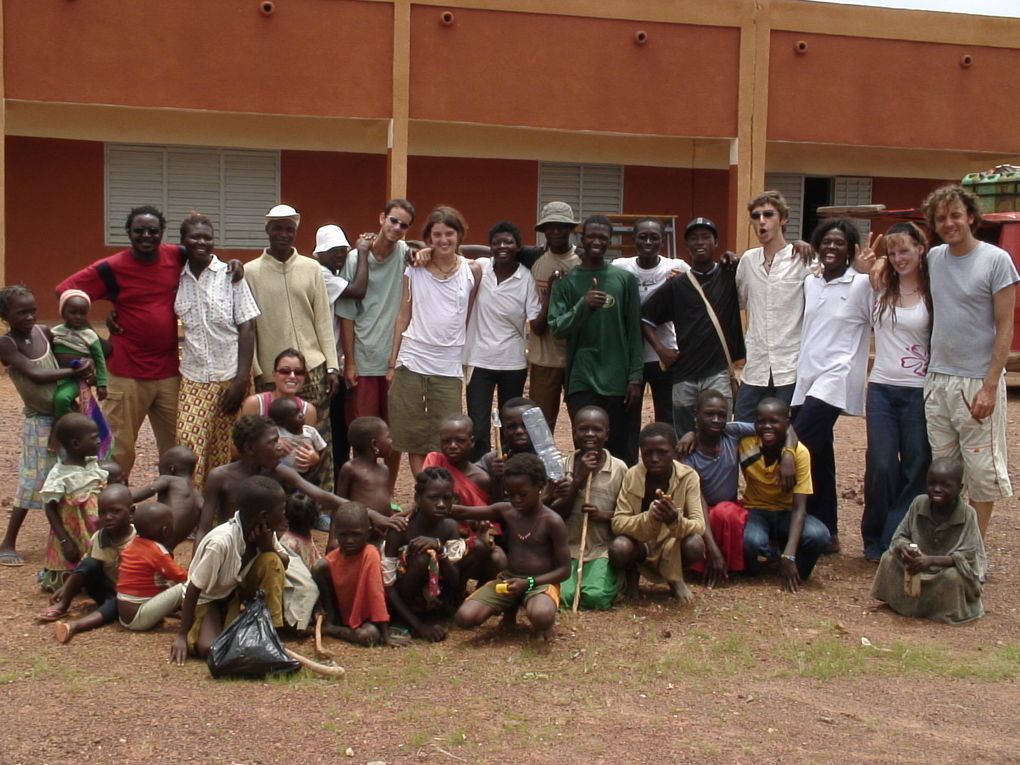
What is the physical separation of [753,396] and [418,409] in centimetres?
179

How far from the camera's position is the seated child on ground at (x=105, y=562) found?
5230 millimetres

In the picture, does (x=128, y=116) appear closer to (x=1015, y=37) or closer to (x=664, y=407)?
(x=664, y=407)

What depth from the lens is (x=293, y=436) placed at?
5.97 meters

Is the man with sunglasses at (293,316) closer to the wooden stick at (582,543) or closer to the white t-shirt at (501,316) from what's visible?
the white t-shirt at (501,316)

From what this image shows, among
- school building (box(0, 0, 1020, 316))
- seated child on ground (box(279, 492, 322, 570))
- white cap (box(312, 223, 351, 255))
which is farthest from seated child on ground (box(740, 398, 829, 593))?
school building (box(0, 0, 1020, 316))

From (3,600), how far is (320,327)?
2.03m

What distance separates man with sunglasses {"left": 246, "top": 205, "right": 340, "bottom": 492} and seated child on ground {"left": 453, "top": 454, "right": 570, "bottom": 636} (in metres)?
1.38

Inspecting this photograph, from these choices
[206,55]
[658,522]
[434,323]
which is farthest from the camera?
[206,55]

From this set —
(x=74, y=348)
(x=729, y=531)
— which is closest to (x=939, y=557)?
(x=729, y=531)

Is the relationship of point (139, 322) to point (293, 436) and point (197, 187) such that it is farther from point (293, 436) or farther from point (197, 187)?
point (197, 187)

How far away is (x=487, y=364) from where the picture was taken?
273 inches

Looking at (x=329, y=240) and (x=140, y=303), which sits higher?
(x=329, y=240)

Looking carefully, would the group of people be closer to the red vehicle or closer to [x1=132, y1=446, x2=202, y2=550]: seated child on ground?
[x1=132, y1=446, x2=202, y2=550]: seated child on ground

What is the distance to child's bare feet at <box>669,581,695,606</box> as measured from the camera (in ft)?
Result: 19.0
